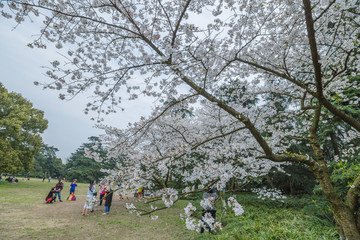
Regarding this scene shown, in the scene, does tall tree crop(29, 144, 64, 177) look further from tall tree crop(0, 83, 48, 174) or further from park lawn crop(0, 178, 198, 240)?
park lawn crop(0, 178, 198, 240)

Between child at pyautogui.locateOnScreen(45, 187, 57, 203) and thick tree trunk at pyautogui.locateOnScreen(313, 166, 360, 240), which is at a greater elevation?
Result: thick tree trunk at pyautogui.locateOnScreen(313, 166, 360, 240)

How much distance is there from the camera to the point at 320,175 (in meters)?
3.02

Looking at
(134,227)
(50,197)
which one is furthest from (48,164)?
(134,227)

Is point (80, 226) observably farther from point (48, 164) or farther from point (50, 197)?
point (48, 164)

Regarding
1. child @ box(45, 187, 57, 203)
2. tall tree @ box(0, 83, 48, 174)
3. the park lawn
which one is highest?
tall tree @ box(0, 83, 48, 174)

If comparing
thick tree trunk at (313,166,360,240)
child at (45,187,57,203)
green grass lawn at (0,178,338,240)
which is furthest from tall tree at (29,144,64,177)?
thick tree trunk at (313,166,360,240)

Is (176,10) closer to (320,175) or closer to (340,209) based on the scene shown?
(320,175)

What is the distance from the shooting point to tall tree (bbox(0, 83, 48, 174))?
15.8 meters

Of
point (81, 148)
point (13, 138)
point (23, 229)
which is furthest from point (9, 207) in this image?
point (81, 148)

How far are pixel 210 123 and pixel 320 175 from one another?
7.92 meters

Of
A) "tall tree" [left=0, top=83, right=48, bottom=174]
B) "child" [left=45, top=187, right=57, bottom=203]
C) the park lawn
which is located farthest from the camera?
"tall tree" [left=0, top=83, right=48, bottom=174]

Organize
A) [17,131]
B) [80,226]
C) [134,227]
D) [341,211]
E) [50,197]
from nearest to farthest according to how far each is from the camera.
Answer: [341,211], [80,226], [134,227], [50,197], [17,131]

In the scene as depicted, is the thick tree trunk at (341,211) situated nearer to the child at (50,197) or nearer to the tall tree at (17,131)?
the child at (50,197)

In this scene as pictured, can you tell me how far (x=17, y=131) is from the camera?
1666 centimetres
